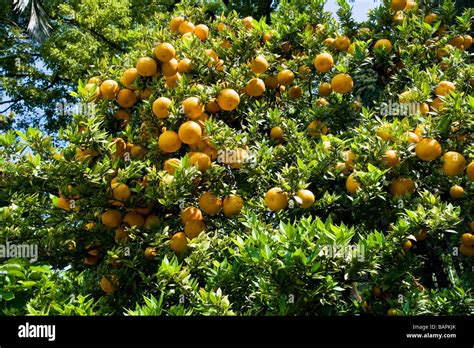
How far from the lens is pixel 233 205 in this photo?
11.8 ft

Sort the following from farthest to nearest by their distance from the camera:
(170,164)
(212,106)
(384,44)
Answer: (384,44) → (212,106) → (170,164)

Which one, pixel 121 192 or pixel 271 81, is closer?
pixel 121 192

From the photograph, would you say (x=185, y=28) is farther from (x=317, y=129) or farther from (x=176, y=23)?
(x=317, y=129)

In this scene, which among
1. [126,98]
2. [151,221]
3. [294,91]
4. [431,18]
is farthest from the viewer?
[431,18]

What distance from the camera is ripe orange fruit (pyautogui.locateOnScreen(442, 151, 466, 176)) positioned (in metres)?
3.42

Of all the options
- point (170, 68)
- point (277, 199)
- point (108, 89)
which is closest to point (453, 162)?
point (277, 199)

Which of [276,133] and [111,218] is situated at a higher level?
[276,133]

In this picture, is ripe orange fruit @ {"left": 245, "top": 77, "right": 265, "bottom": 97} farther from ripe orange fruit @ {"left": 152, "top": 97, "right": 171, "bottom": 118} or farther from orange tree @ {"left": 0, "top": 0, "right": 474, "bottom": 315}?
ripe orange fruit @ {"left": 152, "top": 97, "right": 171, "bottom": 118}

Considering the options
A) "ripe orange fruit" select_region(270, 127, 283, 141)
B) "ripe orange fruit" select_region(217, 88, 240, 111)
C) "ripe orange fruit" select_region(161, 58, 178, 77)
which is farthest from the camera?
"ripe orange fruit" select_region(270, 127, 283, 141)

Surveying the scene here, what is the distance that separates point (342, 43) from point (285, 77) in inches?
28.1

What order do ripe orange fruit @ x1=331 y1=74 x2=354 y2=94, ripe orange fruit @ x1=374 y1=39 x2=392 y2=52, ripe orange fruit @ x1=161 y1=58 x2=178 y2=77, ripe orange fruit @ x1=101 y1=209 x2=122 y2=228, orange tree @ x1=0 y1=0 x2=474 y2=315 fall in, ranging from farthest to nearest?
1. ripe orange fruit @ x1=374 y1=39 x2=392 y2=52
2. ripe orange fruit @ x1=331 y1=74 x2=354 y2=94
3. ripe orange fruit @ x1=161 y1=58 x2=178 y2=77
4. ripe orange fruit @ x1=101 y1=209 x2=122 y2=228
5. orange tree @ x1=0 y1=0 x2=474 y2=315

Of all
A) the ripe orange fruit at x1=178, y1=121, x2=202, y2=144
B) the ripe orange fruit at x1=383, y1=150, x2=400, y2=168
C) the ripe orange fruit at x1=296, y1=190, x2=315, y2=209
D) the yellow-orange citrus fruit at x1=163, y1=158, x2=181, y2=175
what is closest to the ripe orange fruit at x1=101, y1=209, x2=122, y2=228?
the yellow-orange citrus fruit at x1=163, y1=158, x2=181, y2=175

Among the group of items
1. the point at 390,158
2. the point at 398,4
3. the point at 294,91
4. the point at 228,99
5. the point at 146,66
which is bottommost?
the point at 390,158

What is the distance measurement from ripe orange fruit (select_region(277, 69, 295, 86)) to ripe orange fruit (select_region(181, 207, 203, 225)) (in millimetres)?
1472
